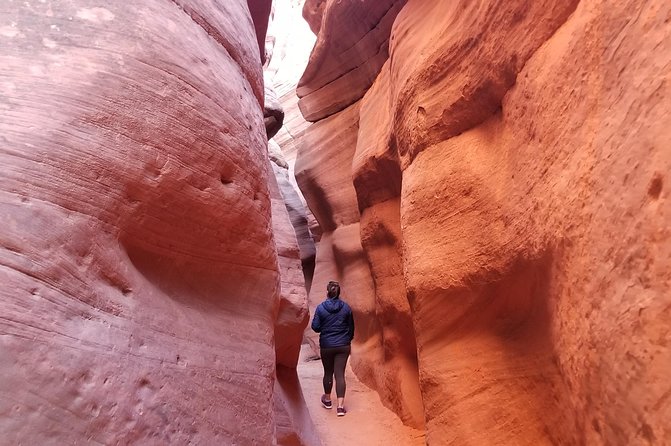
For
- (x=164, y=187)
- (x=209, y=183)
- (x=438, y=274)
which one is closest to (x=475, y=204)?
(x=438, y=274)

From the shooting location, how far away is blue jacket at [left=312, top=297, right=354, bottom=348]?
218 inches

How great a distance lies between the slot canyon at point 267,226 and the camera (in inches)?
73.9

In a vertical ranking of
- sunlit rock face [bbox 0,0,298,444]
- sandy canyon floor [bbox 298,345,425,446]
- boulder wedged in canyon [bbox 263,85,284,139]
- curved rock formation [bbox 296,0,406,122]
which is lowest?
sandy canyon floor [bbox 298,345,425,446]

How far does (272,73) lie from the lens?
2112 centimetres

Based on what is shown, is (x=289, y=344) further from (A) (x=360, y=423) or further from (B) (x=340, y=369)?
(A) (x=360, y=423)

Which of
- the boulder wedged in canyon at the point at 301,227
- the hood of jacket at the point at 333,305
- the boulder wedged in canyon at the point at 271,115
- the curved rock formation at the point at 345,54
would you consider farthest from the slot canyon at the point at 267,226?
the boulder wedged in canyon at the point at 301,227

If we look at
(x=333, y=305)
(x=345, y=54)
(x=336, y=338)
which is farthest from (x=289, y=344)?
(x=345, y=54)

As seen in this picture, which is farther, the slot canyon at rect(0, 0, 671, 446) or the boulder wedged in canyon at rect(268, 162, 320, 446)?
the boulder wedged in canyon at rect(268, 162, 320, 446)

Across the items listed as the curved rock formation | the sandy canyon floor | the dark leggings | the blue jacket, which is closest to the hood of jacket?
the blue jacket

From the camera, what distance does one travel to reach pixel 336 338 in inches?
217

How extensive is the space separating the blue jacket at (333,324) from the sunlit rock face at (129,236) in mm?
2421

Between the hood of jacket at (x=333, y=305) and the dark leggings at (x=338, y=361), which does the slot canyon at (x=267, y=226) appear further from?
the hood of jacket at (x=333, y=305)

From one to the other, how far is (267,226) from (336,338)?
261 cm

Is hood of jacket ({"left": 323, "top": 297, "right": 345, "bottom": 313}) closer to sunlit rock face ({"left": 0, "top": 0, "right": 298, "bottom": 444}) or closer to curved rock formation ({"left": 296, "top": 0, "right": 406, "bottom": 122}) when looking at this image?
sunlit rock face ({"left": 0, "top": 0, "right": 298, "bottom": 444})
